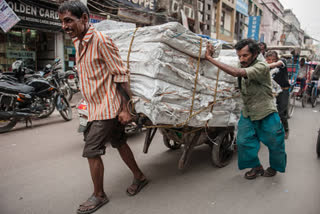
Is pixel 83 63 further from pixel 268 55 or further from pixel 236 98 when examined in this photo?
pixel 268 55

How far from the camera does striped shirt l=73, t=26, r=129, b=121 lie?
2000 mm

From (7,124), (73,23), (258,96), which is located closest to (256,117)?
(258,96)

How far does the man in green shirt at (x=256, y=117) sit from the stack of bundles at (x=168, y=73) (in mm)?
382

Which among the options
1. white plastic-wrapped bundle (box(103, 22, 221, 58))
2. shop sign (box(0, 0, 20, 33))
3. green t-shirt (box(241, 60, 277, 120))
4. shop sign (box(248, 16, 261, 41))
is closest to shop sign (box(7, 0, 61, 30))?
shop sign (box(0, 0, 20, 33))

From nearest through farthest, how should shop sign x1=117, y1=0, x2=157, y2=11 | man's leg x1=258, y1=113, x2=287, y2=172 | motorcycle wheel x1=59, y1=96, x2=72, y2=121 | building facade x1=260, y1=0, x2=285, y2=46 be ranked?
man's leg x1=258, y1=113, x2=287, y2=172, motorcycle wheel x1=59, y1=96, x2=72, y2=121, shop sign x1=117, y1=0, x2=157, y2=11, building facade x1=260, y1=0, x2=285, y2=46

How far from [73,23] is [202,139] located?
2021 mm

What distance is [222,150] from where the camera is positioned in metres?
3.40

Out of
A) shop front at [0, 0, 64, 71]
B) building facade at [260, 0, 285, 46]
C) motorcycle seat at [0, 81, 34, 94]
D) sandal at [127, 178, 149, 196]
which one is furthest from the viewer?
building facade at [260, 0, 285, 46]

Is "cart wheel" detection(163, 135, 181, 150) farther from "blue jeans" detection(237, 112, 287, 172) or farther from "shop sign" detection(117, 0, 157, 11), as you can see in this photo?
"shop sign" detection(117, 0, 157, 11)

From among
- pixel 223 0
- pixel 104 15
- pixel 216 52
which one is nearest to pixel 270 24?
pixel 223 0

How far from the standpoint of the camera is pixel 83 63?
2064 millimetres

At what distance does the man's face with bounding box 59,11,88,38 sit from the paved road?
1.58 meters

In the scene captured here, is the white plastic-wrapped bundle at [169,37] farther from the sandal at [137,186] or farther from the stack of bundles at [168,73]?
the sandal at [137,186]

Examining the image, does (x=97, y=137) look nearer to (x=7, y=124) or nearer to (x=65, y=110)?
(x=7, y=124)
